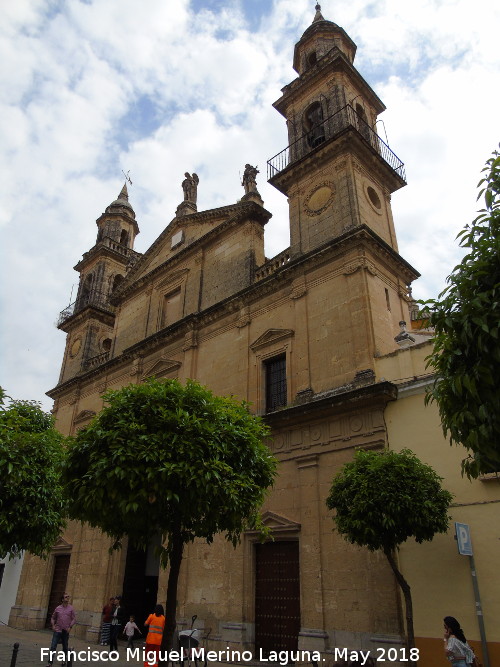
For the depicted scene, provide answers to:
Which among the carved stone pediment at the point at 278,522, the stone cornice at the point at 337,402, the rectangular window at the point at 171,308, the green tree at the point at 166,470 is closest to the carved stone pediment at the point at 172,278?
the rectangular window at the point at 171,308

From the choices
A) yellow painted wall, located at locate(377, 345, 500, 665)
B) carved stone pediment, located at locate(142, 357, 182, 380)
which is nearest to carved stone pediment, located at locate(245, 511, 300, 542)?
yellow painted wall, located at locate(377, 345, 500, 665)

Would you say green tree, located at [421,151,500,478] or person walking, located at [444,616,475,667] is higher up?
green tree, located at [421,151,500,478]

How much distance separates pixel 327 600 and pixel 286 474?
3.27 m

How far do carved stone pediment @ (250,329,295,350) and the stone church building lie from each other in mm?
53

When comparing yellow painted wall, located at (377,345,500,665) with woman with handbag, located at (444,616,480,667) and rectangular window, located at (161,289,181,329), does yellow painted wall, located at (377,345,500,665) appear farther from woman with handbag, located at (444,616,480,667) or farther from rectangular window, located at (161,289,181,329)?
rectangular window, located at (161,289,181,329)

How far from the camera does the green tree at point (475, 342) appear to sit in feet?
17.3

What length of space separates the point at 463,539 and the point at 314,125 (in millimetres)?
15677

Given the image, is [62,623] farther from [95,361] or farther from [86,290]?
[86,290]

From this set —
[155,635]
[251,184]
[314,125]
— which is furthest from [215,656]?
[314,125]

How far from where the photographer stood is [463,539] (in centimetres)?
962

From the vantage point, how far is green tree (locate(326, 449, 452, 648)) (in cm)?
959

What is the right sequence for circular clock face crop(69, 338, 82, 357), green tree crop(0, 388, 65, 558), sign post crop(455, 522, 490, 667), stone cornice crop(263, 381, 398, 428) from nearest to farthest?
1. sign post crop(455, 522, 490, 667)
2. green tree crop(0, 388, 65, 558)
3. stone cornice crop(263, 381, 398, 428)
4. circular clock face crop(69, 338, 82, 357)

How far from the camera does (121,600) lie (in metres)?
17.6

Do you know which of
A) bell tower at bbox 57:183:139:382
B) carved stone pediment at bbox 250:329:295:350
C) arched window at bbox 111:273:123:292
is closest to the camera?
carved stone pediment at bbox 250:329:295:350
